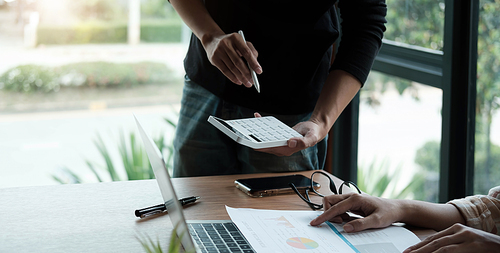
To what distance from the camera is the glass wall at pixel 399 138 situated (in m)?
2.04

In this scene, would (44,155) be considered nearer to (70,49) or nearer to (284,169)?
(70,49)

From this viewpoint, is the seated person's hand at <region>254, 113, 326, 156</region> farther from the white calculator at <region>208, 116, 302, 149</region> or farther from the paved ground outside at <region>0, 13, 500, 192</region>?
the paved ground outside at <region>0, 13, 500, 192</region>

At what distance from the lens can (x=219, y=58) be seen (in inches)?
44.0

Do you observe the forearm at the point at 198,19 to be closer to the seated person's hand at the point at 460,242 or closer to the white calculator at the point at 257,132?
the white calculator at the point at 257,132

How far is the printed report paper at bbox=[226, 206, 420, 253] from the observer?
0.79m

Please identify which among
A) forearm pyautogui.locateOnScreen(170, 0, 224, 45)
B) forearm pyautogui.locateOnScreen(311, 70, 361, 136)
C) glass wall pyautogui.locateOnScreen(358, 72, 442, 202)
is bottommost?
glass wall pyautogui.locateOnScreen(358, 72, 442, 202)

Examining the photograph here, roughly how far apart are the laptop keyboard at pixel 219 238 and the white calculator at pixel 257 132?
0.18m

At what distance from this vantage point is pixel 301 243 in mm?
804

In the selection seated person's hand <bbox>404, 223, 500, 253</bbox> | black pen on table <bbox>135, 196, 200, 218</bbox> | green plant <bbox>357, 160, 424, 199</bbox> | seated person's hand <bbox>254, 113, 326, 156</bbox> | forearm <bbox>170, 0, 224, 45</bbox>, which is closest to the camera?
seated person's hand <bbox>404, 223, 500, 253</bbox>

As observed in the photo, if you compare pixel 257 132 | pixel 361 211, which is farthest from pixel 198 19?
pixel 361 211

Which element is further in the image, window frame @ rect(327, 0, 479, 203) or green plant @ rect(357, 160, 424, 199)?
green plant @ rect(357, 160, 424, 199)

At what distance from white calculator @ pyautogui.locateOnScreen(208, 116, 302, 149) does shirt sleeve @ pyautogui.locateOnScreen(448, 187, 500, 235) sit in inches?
14.8

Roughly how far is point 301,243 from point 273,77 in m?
0.62

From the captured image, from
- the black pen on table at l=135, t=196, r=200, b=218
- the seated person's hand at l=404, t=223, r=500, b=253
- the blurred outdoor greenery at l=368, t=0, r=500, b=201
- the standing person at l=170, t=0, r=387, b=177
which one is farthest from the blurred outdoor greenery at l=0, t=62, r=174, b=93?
the seated person's hand at l=404, t=223, r=500, b=253
